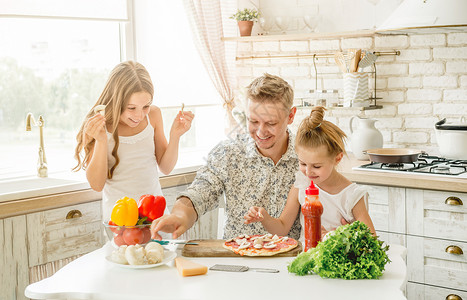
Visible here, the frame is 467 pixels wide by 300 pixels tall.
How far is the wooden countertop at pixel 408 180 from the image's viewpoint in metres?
2.85

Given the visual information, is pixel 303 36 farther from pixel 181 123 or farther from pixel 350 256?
pixel 350 256

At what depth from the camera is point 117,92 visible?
8.96ft

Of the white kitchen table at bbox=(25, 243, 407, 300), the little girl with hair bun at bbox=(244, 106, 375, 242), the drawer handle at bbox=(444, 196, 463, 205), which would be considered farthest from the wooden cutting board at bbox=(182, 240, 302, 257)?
the drawer handle at bbox=(444, 196, 463, 205)

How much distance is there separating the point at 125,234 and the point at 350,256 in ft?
2.25

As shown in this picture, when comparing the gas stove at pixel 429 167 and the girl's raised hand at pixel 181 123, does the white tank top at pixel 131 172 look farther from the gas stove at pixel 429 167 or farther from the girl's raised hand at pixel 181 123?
the gas stove at pixel 429 167

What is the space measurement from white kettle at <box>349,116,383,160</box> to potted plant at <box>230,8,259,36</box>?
1.05 metres

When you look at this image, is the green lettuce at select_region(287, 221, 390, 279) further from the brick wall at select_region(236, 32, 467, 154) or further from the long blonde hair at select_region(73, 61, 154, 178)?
the brick wall at select_region(236, 32, 467, 154)

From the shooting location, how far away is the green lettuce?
5.41 ft

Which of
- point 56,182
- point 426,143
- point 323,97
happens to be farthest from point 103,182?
point 426,143

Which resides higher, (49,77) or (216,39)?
(216,39)

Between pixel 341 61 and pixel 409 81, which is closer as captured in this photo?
pixel 409 81

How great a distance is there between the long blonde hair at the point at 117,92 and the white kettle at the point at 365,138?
54.6 inches

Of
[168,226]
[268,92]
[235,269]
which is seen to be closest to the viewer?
[235,269]

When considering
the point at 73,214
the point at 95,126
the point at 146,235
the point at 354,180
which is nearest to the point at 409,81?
the point at 354,180
